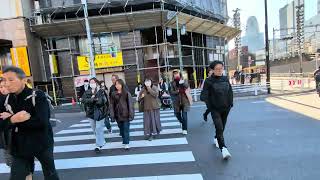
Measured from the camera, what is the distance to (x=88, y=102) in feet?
24.2

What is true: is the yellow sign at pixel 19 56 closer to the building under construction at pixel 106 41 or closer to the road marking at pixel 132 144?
the building under construction at pixel 106 41

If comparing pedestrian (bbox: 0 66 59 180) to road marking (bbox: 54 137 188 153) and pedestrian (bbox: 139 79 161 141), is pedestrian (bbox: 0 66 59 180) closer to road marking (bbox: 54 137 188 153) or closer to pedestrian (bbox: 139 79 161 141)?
road marking (bbox: 54 137 188 153)

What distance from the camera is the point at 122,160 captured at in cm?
660

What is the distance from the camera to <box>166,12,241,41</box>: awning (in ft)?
77.3

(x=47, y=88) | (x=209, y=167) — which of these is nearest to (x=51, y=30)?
(x=47, y=88)

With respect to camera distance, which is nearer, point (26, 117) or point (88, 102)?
point (26, 117)

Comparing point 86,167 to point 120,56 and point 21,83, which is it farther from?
point 120,56

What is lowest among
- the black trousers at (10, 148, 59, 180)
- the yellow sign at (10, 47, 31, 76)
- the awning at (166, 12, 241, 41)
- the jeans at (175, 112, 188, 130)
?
the jeans at (175, 112, 188, 130)

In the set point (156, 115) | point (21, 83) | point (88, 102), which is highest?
point (21, 83)

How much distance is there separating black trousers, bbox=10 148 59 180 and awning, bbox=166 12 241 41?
19.7 meters

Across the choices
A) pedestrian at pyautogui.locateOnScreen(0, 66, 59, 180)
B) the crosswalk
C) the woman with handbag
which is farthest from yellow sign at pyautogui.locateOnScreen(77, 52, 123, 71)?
pedestrian at pyautogui.locateOnScreen(0, 66, 59, 180)

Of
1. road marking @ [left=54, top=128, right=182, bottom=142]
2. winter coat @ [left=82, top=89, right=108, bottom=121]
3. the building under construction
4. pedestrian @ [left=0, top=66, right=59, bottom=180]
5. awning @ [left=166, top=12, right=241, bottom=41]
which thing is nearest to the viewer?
pedestrian @ [left=0, top=66, right=59, bottom=180]

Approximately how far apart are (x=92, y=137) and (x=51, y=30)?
1664 centimetres

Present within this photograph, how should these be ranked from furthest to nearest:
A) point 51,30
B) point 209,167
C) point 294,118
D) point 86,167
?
point 51,30 → point 294,118 → point 86,167 → point 209,167
